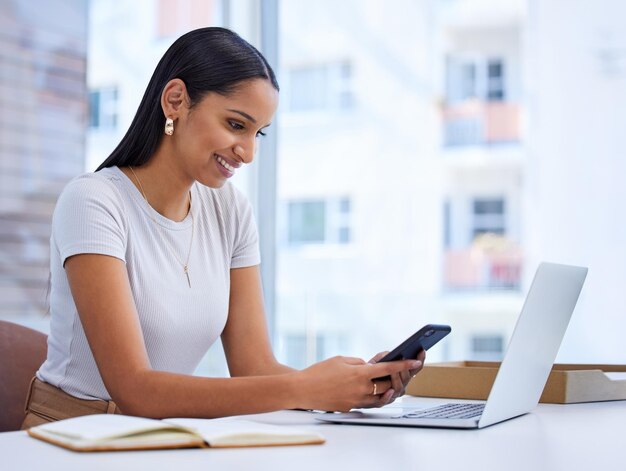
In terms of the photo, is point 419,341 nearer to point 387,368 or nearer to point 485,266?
point 387,368

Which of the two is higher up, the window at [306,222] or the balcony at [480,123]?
the balcony at [480,123]

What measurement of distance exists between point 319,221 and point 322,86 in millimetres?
1335

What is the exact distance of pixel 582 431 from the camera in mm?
1130

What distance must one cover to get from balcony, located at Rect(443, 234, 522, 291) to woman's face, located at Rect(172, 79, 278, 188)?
8.09 metres

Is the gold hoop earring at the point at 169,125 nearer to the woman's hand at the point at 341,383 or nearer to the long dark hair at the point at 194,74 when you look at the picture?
the long dark hair at the point at 194,74

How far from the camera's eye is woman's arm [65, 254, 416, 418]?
3.92ft

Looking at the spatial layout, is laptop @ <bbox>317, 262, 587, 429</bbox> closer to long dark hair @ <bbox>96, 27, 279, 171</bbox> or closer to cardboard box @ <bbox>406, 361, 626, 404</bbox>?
cardboard box @ <bbox>406, 361, 626, 404</bbox>

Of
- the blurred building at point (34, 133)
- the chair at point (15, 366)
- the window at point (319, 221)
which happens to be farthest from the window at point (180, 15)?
the window at point (319, 221)

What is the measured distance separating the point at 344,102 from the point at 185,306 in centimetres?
709

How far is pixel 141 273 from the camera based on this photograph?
1567 millimetres

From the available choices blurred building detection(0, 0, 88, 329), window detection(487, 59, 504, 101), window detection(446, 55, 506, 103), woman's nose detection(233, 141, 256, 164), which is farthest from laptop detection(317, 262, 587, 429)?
window detection(487, 59, 504, 101)

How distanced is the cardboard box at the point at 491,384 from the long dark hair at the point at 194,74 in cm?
63

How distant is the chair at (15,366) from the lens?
1606mm

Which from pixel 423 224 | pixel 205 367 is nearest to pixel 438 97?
pixel 423 224
